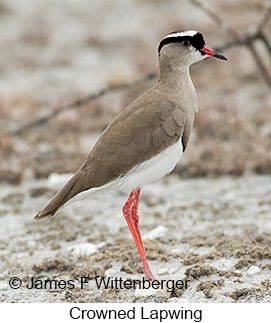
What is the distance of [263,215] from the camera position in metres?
6.14

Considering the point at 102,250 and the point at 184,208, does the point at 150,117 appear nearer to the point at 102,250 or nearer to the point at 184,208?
the point at 102,250

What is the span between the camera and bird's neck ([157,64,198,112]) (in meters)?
4.53

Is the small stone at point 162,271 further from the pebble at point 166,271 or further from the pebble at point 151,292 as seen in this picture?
the pebble at point 151,292

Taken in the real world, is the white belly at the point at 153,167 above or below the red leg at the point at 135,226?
above

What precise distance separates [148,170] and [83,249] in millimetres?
1355

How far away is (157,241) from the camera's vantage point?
18.0 feet

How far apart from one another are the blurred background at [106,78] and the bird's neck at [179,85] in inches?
103

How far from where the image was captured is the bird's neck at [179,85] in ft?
14.9

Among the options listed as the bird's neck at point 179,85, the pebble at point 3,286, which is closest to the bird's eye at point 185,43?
the bird's neck at point 179,85

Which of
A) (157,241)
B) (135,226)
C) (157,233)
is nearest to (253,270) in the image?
(135,226)

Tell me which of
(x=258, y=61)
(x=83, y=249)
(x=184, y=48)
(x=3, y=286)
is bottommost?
(x=83, y=249)

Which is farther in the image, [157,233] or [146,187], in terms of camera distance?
[146,187]

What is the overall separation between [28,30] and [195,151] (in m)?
9.55

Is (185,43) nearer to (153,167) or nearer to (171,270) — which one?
(153,167)
